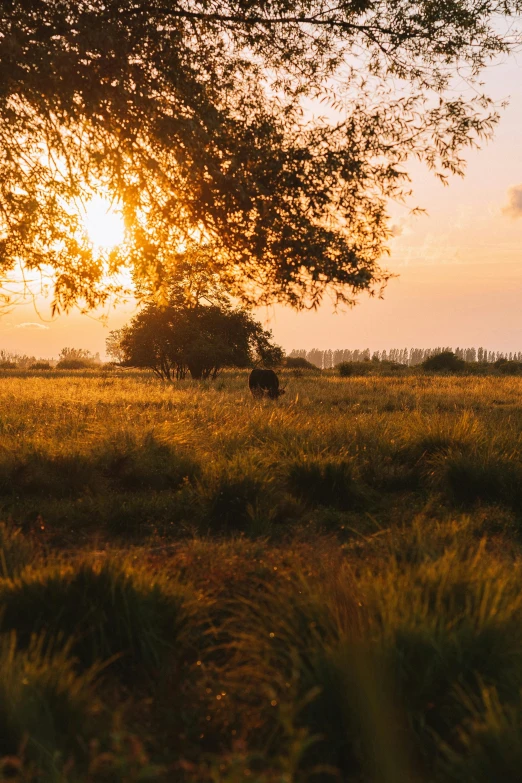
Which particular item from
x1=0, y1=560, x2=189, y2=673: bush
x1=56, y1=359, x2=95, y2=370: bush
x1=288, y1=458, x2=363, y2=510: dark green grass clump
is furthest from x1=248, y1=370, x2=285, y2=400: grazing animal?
x1=56, y1=359, x2=95, y2=370: bush

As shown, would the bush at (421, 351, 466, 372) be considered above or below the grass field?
above

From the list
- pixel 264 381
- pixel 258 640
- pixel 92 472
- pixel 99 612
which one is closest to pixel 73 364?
pixel 264 381

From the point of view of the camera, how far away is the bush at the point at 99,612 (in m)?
3.69

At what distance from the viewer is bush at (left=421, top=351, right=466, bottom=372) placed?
154 ft

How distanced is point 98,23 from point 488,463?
779 cm

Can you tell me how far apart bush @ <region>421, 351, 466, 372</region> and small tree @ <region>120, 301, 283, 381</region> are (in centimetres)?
1569

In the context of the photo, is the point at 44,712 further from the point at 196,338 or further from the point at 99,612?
the point at 196,338

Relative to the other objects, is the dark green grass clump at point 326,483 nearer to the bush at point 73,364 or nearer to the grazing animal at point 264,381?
the grazing animal at point 264,381

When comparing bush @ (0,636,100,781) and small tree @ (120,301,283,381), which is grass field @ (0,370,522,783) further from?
small tree @ (120,301,283,381)

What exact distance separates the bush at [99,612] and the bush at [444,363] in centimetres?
4427

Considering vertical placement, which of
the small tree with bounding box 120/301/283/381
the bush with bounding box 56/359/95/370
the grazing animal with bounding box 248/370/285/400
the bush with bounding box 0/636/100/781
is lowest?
the bush with bounding box 0/636/100/781

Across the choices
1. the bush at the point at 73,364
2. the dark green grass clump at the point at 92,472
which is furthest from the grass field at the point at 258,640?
the bush at the point at 73,364

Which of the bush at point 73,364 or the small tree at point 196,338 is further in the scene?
the bush at point 73,364

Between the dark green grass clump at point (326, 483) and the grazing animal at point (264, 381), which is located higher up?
the grazing animal at point (264, 381)
